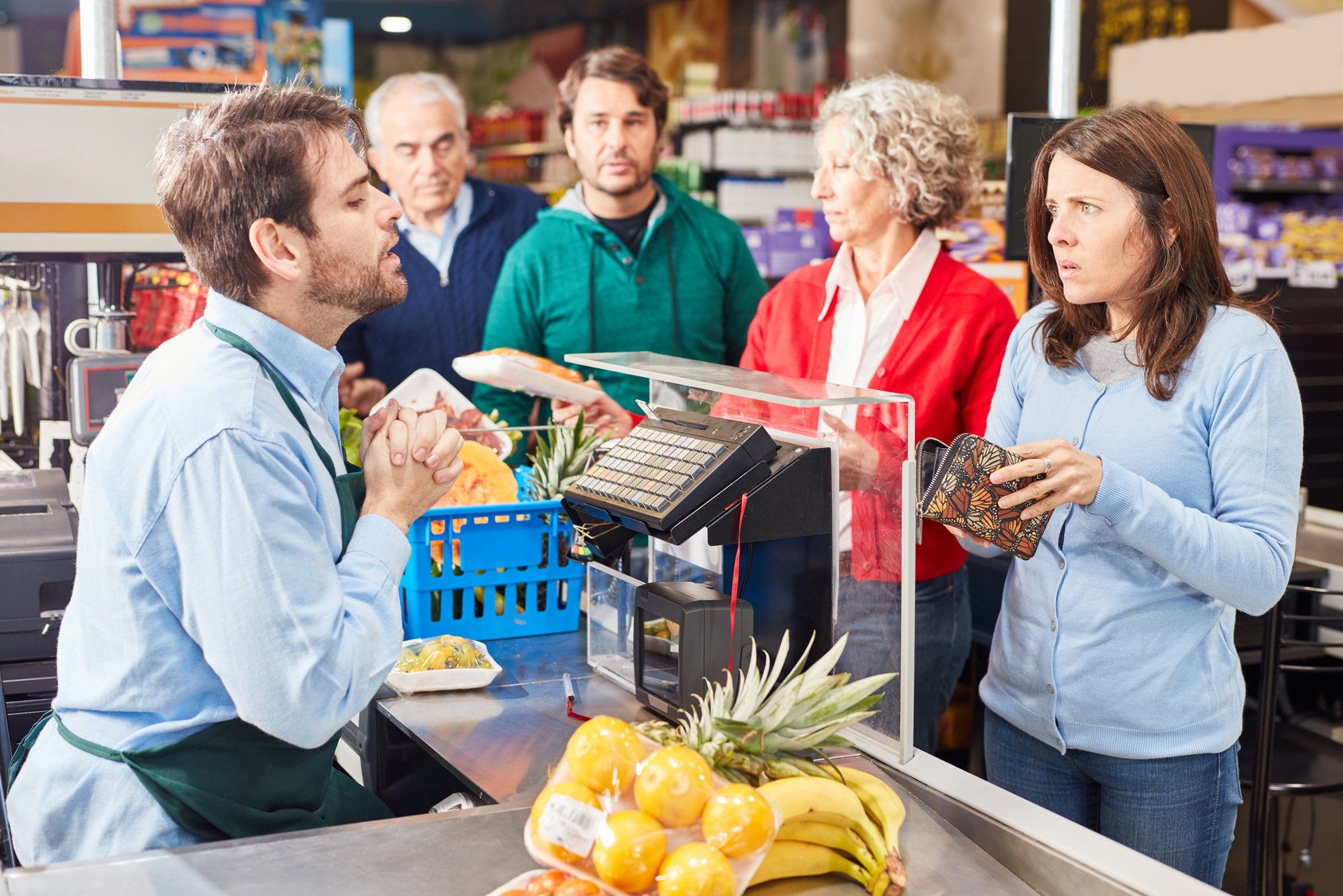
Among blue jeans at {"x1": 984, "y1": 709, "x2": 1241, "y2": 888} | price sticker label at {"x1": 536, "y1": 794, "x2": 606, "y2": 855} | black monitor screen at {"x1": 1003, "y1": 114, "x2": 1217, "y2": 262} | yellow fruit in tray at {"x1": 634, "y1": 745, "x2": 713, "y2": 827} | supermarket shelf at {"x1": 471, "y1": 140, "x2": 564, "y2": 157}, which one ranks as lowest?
blue jeans at {"x1": 984, "y1": 709, "x2": 1241, "y2": 888}

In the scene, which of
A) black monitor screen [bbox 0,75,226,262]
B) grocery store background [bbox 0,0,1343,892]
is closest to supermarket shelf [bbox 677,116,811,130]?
grocery store background [bbox 0,0,1343,892]

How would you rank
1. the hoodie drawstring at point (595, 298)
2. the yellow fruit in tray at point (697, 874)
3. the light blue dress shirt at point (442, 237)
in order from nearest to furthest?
the yellow fruit in tray at point (697, 874)
the hoodie drawstring at point (595, 298)
the light blue dress shirt at point (442, 237)

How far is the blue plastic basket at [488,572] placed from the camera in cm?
242

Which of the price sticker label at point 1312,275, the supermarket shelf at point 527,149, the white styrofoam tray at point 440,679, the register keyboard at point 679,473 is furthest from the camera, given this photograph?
the supermarket shelf at point 527,149

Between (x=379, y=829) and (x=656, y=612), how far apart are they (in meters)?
0.50

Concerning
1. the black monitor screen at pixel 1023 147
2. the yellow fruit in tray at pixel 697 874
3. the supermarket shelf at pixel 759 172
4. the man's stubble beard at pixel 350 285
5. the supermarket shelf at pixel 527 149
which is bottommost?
the yellow fruit in tray at pixel 697 874

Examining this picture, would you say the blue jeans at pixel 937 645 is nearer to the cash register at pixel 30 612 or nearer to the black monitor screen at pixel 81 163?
the cash register at pixel 30 612

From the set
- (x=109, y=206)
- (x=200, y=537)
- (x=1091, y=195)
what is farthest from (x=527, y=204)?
(x=200, y=537)

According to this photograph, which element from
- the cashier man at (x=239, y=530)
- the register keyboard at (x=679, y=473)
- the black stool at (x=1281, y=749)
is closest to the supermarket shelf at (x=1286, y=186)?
the black stool at (x=1281, y=749)

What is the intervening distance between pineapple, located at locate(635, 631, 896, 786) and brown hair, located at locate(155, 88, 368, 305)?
80 centimetres

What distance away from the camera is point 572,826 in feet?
4.39

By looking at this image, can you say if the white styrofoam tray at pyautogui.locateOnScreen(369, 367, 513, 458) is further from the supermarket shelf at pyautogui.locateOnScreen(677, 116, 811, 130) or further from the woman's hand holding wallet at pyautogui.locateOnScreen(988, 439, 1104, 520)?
the supermarket shelf at pyautogui.locateOnScreen(677, 116, 811, 130)

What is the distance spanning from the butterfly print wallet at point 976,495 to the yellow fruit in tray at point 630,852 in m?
0.65

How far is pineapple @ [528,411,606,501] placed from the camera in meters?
2.58
